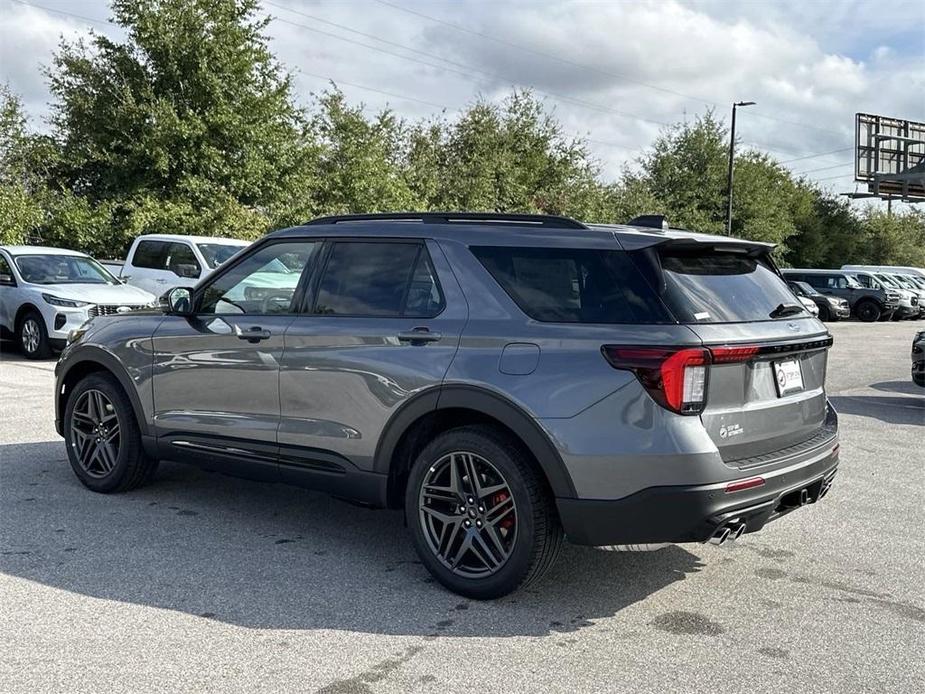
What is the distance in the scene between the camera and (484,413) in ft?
13.8

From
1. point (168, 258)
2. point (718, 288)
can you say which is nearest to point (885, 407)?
point (718, 288)

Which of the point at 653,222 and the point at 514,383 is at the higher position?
the point at 653,222

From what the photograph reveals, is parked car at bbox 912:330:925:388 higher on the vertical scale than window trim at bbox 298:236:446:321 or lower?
lower

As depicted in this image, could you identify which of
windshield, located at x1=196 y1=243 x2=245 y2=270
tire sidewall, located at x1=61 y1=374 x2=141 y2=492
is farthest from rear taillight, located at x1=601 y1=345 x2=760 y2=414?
windshield, located at x1=196 y1=243 x2=245 y2=270

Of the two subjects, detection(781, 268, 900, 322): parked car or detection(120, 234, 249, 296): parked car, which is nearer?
detection(120, 234, 249, 296): parked car

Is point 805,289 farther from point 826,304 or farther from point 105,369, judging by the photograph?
point 105,369

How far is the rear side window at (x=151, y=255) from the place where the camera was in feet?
52.1

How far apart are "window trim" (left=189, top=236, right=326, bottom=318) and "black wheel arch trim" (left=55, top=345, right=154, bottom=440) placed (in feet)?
2.16

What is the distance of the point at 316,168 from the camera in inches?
1089

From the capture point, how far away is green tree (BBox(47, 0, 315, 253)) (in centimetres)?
2338

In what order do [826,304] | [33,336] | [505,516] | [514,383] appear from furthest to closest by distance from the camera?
[826,304]
[33,336]
[505,516]
[514,383]

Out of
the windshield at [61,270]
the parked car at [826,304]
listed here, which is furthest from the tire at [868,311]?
the windshield at [61,270]

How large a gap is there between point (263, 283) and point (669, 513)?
276 centimetres

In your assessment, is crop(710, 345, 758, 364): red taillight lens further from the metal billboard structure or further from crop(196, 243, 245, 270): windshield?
the metal billboard structure
